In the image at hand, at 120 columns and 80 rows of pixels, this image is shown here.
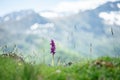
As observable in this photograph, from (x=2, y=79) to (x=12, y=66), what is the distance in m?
2.59

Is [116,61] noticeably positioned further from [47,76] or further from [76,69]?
[47,76]

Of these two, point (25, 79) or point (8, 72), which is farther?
point (8, 72)

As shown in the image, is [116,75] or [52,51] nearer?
[116,75]

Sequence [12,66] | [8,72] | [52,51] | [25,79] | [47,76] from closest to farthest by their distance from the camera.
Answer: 1. [25,79]
2. [8,72]
3. [47,76]
4. [12,66]
5. [52,51]

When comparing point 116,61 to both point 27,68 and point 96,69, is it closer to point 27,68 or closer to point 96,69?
point 96,69

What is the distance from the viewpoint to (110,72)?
9555 millimetres

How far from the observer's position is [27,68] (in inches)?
316

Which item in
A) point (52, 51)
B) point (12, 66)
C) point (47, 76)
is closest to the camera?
point (47, 76)

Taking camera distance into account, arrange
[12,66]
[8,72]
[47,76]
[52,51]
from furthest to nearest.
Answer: [52,51] → [12,66] → [47,76] → [8,72]

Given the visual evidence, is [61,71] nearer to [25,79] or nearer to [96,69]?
[96,69]

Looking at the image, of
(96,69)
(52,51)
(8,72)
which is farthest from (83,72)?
(52,51)

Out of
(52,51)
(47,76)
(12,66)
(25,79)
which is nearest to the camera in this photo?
(25,79)

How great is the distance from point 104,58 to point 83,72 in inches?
48.0

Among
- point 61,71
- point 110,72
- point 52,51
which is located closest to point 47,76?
point 61,71
